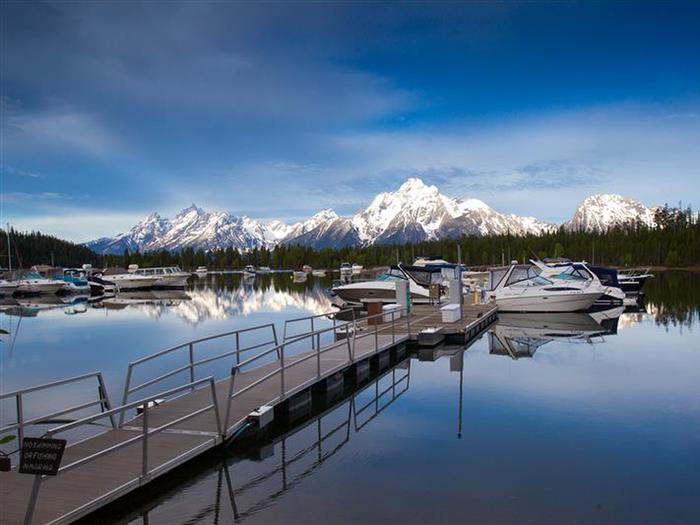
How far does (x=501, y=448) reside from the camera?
13.0m

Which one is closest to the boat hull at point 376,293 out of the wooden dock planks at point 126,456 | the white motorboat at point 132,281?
the wooden dock planks at point 126,456

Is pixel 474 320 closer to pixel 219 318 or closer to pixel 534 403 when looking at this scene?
pixel 534 403

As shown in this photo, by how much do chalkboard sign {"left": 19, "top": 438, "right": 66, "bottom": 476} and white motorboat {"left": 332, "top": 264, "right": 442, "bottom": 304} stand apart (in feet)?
129

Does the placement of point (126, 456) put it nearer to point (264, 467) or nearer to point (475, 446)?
point (264, 467)

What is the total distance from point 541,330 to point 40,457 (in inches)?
1241

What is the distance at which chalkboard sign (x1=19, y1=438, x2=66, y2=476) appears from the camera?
6371 millimetres

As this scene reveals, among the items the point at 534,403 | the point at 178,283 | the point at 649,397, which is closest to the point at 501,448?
the point at 534,403

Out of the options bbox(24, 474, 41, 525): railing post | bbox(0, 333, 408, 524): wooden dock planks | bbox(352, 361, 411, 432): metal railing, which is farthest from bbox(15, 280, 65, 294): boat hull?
bbox(24, 474, 41, 525): railing post

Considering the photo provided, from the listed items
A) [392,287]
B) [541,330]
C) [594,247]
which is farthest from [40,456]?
[594,247]

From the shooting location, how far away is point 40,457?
253 inches

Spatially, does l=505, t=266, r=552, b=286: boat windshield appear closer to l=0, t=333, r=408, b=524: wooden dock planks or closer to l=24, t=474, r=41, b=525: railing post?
l=0, t=333, r=408, b=524: wooden dock planks

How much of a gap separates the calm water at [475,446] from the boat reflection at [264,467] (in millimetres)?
40

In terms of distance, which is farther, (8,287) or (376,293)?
(8,287)

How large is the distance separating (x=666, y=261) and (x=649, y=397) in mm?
130242
